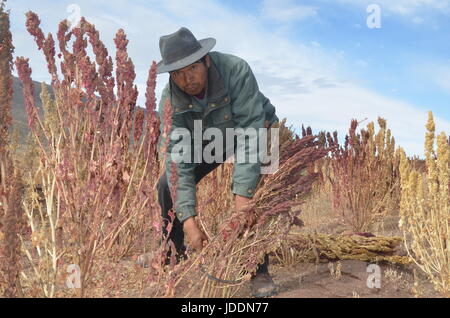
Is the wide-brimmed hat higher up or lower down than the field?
higher up

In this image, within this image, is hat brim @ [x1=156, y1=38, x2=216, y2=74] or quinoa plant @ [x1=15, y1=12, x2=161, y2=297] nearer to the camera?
quinoa plant @ [x1=15, y1=12, x2=161, y2=297]

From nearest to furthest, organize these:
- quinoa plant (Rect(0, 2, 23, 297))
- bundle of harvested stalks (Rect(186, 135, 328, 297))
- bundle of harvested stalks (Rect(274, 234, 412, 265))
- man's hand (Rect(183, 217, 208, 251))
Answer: quinoa plant (Rect(0, 2, 23, 297))
bundle of harvested stalks (Rect(186, 135, 328, 297))
man's hand (Rect(183, 217, 208, 251))
bundle of harvested stalks (Rect(274, 234, 412, 265))

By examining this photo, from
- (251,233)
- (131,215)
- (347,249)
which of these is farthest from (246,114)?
(347,249)

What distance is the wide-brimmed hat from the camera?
2.84 meters

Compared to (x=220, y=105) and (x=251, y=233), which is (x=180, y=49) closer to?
(x=220, y=105)

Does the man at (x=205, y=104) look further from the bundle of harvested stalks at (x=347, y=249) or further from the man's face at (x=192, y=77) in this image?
the bundle of harvested stalks at (x=347, y=249)

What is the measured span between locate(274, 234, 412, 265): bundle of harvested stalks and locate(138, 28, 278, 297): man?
2.29ft

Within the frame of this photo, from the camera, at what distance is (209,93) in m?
3.16

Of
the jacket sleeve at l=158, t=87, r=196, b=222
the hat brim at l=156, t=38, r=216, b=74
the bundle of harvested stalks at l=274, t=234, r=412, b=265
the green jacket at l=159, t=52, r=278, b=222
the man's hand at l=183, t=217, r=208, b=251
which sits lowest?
the bundle of harvested stalks at l=274, t=234, r=412, b=265

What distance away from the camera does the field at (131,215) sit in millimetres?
2129

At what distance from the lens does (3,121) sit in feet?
8.73

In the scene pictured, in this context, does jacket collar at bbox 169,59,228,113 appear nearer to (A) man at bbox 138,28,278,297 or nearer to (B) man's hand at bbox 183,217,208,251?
(A) man at bbox 138,28,278,297

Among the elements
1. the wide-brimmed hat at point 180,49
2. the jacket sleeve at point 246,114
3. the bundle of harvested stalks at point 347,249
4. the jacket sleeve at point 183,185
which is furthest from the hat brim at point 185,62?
the bundle of harvested stalks at point 347,249

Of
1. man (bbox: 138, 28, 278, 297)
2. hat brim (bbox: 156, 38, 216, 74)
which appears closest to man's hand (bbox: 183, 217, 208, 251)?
man (bbox: 138, 28, 278, 297)
